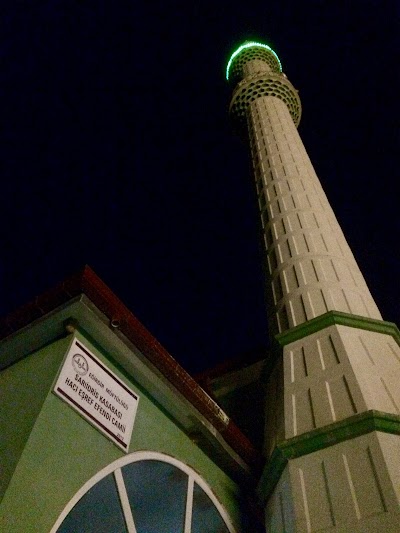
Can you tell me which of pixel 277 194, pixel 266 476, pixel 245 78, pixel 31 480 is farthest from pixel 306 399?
pixel 245 78

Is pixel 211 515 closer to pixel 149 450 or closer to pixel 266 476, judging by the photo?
pixel 266 476

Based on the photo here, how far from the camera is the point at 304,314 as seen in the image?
6.36 meters

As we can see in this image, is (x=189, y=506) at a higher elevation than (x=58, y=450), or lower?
higher

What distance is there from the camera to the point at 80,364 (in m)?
3.63

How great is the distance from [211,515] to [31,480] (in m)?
1.99

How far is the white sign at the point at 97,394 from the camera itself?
3428 mm

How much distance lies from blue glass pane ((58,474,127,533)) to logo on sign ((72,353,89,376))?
740 mm

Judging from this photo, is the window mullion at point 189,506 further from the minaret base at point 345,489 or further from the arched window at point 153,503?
the minaret base at point 345,489

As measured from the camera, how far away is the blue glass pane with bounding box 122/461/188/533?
397 centimetres

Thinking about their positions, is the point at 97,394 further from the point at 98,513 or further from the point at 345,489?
the point at 345,489

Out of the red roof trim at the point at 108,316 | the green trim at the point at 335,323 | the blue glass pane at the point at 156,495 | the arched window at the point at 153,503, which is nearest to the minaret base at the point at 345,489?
the arched window at the point at 153,503

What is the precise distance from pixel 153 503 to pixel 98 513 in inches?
18.3

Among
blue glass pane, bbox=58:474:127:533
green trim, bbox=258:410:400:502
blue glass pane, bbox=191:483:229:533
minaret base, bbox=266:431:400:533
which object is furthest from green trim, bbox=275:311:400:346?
blue glass pane, bbox=58:474:127:533

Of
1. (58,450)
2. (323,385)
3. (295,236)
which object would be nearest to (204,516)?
(323,385)
